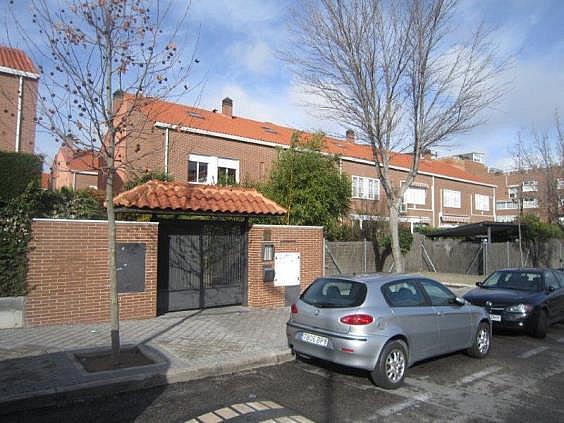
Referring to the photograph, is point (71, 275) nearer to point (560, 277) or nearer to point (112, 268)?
point (112, 268)

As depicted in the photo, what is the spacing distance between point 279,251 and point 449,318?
543cm

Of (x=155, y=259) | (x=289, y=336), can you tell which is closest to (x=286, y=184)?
(x=155, y=259)

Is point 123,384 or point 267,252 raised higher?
point 267,252

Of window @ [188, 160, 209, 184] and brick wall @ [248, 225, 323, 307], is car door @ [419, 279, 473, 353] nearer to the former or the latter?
brick wall @ [248, 225, 323, 307]

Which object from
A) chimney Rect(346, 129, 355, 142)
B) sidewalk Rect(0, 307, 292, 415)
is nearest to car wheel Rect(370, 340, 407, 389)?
sidewalk Rect(0, 307, 292, 415)

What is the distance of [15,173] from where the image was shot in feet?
37.4

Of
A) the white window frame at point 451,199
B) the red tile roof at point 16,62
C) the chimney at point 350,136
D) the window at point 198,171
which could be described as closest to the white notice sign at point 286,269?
the chimney at point 350,136

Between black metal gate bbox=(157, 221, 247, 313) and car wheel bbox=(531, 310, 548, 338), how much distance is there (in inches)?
247

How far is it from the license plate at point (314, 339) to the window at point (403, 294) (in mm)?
1012

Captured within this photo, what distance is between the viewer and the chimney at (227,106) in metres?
29.8

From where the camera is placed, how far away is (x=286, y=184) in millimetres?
18016

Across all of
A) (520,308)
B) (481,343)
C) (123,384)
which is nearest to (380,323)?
(481,343)

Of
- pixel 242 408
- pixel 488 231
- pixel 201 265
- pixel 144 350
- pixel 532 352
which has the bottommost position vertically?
pixel 532 352

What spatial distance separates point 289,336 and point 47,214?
278 inches
